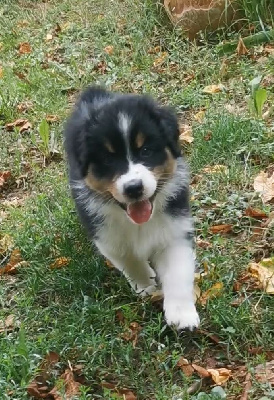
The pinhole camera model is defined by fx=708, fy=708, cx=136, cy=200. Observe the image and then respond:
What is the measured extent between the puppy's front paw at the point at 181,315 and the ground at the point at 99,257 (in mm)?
65

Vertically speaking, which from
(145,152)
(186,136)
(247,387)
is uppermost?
(145,152)

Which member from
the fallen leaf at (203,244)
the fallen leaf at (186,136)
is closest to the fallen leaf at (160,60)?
the fallen leaf at (186,136)

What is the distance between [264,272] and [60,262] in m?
1.22

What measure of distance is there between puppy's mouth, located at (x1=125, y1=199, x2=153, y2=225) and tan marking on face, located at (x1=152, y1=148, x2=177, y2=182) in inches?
5.6

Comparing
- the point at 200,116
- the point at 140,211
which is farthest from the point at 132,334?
the point at 200,116

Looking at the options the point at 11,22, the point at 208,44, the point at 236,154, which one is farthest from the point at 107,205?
the point at 11,22

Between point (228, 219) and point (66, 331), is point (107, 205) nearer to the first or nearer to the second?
point (66, 331)

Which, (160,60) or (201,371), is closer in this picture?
(201,371)

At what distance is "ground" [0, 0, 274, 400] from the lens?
3.24m

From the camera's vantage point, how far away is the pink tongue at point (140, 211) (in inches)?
137

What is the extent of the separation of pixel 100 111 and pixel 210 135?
69.2 inches

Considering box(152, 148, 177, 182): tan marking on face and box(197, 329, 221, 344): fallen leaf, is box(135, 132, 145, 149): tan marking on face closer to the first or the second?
box(152, 148, 177, 182): tan marking on face

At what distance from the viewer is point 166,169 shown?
11.8ft

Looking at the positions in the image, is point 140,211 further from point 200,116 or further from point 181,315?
point 200,116
